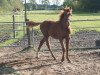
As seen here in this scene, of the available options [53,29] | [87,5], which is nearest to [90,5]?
[87,5]

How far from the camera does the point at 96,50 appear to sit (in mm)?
11352

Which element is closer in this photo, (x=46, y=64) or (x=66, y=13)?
(x=66, y=13)

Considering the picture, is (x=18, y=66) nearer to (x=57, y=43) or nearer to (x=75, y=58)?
(x=75, y=58)

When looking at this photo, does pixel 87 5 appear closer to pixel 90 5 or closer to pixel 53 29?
pixel 90 5

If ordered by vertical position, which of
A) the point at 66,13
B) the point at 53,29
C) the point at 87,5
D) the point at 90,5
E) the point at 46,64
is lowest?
the point at 87,5

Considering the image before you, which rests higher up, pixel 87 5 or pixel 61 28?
pixel 61 28

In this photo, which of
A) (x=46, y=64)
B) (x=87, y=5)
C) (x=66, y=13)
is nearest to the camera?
(x=66, y=13)

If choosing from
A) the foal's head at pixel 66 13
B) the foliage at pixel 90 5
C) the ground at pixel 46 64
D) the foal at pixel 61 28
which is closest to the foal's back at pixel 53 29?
the foal at pixel 61 28

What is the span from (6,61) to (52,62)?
1.47m

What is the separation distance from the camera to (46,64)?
29.6 ft

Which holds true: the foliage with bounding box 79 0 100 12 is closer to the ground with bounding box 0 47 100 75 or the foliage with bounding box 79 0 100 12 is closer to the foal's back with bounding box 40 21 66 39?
the ground with bounding box 0 47 100 75

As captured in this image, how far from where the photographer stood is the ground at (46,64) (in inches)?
317

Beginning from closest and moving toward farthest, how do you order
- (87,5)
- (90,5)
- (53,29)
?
(53,29) → (90,5) → (87,5)

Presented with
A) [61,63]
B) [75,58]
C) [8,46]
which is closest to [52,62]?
[61,63]
